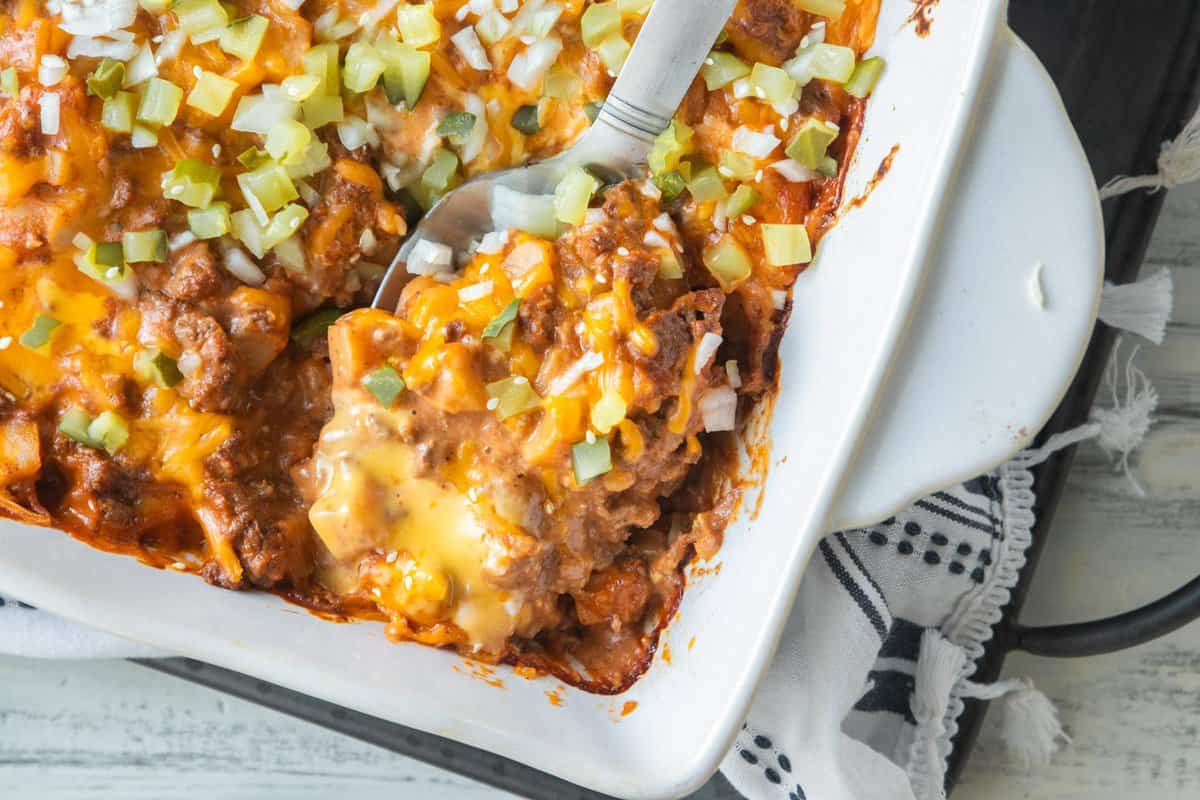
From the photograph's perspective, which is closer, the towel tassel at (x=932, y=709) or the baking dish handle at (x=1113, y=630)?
the baking dish handle at (x=1113, y=630)

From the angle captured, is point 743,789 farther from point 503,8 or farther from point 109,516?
point 503,8

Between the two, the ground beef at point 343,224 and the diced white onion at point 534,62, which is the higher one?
the diced white onion at point 534,62

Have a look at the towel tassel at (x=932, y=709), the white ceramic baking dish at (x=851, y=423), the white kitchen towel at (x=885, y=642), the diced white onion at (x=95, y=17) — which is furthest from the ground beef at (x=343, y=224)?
the towel tassel at (x=932, y=709)

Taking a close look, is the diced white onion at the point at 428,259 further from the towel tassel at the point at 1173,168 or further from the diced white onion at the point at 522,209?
the towel tassel at the point at 1173,168

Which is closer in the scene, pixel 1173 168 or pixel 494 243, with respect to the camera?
pixel 494 243

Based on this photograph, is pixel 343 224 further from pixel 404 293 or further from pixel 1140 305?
pixel 1140 305

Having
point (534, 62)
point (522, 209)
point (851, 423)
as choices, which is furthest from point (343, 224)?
point (851, 423)

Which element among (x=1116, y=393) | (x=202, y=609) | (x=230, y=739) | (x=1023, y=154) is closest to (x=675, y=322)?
(x=1023, y=154)
